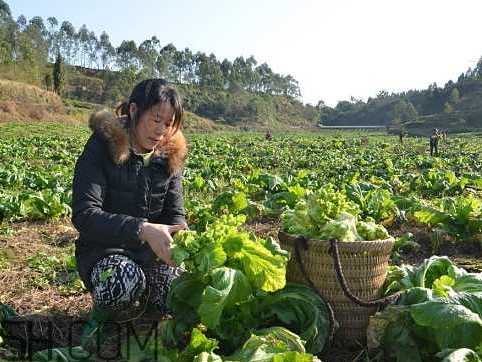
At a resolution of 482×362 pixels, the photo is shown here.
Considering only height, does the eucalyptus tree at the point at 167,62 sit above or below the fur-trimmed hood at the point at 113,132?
above

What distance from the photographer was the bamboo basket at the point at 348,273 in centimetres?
341

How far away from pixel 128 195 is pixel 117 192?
0.27 feet

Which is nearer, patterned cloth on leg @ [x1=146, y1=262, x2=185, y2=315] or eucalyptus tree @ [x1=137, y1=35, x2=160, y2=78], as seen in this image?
patterned cloth on leg @ [x1=146, y1=262, x2=185, y2=315]

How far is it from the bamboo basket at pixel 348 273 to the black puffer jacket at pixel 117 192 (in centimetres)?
107

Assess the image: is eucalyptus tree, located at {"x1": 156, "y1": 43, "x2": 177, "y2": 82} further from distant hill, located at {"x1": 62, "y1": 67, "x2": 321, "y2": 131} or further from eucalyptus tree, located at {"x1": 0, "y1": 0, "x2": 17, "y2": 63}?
eucalyptus tree, located at {"x1": 0, "y1": 0, "x2": 17, "y2": 63}

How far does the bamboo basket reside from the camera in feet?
11.2

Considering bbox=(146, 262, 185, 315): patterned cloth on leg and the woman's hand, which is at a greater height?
the woman's hand

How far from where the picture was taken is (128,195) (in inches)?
155

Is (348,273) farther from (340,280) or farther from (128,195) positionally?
(128,195)

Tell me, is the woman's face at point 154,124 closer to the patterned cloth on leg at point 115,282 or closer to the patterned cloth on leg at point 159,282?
the patterned cloth on leg at point 115,282

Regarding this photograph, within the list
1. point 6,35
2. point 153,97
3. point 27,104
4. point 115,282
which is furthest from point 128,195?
point 6,35

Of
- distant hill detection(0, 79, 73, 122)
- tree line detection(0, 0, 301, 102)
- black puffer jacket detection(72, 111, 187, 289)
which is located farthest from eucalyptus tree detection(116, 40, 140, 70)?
black puffer jacket detection(72, 111, 187, 289)

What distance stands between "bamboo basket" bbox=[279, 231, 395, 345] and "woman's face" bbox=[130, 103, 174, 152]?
114 cm

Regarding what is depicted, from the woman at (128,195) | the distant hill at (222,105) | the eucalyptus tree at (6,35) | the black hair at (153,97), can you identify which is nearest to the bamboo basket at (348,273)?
the woman at (128,195)
